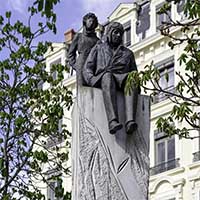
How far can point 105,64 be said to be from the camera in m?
9.18

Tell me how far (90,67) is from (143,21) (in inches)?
1166

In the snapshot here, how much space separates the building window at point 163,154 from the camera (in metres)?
35.0

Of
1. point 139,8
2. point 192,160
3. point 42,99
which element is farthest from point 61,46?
point 42,99

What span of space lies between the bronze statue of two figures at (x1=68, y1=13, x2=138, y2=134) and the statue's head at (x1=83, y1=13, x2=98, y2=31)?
0.91ft

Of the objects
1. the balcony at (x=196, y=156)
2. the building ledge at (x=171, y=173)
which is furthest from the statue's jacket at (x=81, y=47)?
the building ledge at (x=171, y=173)

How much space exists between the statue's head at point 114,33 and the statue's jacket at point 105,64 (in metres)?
0.06

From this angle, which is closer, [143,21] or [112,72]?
[112,72]

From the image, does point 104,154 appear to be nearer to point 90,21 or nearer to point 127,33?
point 90,21

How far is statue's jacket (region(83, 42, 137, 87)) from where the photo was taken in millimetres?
9156

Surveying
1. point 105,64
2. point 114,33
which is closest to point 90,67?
point 105,64

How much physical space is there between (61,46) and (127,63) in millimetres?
34227

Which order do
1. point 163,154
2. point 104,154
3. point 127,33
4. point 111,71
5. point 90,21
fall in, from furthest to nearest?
1. point 127,33
2. point 163,154
3. point 90,21
4. point 111,71
5. point 104,154

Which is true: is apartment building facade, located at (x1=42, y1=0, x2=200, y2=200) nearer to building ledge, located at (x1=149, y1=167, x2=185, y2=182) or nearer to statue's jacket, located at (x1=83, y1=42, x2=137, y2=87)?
building ledge, located at (x1=149, y1=167, x2=185, y2=182)

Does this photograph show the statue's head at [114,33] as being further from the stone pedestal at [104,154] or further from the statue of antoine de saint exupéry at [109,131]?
the stone pedestal at [104,154]
